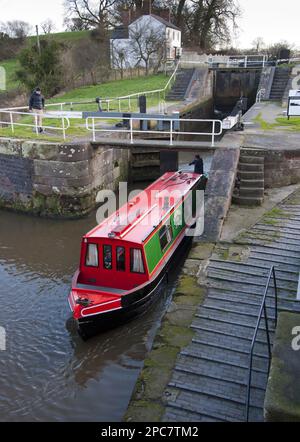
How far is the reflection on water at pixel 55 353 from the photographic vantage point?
673 cm

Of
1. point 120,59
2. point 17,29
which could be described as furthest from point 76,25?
point 120,59

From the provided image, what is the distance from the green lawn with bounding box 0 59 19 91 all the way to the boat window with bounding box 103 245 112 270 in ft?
88.1

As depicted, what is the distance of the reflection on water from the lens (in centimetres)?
673

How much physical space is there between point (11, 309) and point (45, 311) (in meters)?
0.75

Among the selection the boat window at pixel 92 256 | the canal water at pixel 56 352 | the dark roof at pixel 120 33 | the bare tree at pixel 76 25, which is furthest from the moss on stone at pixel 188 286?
the bare tree at pixel 76 25

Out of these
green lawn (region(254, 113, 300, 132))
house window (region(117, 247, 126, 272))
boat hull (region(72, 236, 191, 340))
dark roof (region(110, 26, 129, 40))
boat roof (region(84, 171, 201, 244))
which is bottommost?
boat hull (region(72, 236, 191, 340))

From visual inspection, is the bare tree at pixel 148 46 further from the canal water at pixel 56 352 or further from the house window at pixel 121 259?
the house window at pixel 121 259

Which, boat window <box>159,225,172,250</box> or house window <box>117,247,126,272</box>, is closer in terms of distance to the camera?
house window <box>117,247,126,272</box>

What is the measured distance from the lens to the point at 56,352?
7.92 meters

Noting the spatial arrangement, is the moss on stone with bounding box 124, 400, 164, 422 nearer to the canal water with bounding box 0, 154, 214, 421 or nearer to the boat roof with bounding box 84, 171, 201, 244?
the canal water with bounding box 0, 154, 214, 421

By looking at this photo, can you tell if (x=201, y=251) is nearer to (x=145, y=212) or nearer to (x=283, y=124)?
(x=145, y=212)

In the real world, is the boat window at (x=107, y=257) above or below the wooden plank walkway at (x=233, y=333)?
above

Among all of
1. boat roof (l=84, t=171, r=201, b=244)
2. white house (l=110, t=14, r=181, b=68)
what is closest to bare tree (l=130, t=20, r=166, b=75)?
white house (l=110, t=14, r=181, b=68)
